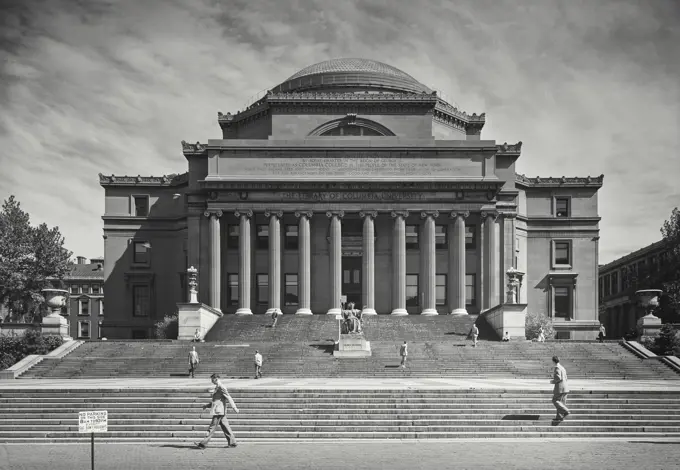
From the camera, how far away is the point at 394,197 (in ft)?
219

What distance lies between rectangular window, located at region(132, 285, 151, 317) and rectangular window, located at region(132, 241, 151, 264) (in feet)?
7.71

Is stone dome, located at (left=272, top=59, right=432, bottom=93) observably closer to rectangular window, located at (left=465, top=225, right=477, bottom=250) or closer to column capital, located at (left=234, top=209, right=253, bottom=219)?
rectangular window, located at (left=465, top=225, right=477, bottom=250)

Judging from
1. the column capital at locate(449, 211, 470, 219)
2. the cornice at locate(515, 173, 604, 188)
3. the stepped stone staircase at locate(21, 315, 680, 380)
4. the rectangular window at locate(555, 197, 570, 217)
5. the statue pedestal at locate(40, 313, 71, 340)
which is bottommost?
the stepped stone staircase at locate(21, 315, 680, 380)

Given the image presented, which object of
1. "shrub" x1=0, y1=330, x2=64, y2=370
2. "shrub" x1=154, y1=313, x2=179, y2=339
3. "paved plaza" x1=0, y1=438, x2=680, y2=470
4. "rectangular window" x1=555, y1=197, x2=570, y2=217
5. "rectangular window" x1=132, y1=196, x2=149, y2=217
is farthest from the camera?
"rectangular window" x1=555, y1=197, x2=570, y2=217

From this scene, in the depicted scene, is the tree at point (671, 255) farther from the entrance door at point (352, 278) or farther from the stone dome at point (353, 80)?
the entrance door at point (352, 278)

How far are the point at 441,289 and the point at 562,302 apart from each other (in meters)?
14.0

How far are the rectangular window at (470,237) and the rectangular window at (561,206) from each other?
12.9 metres

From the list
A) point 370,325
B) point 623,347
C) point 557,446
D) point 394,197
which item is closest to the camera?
point 557,446

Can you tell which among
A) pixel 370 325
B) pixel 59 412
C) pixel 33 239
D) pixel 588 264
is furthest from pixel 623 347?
pixel 33 239

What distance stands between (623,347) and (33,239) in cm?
5243

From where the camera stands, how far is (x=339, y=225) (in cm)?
6669

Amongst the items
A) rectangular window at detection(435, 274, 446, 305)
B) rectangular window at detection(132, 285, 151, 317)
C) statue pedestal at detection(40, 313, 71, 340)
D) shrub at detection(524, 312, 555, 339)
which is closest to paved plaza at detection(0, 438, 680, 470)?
statue pedestal at detection(40, 313, 71, 340)

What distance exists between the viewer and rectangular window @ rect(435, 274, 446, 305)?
69.3 meters

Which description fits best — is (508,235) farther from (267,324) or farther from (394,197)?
(267,324)
